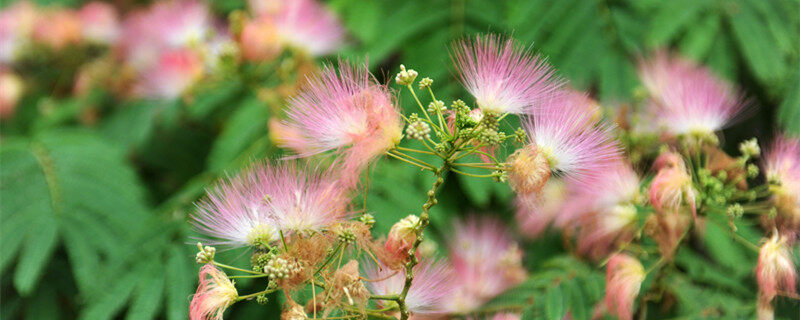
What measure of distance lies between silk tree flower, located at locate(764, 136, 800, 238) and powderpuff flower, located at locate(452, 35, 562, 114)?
753mm

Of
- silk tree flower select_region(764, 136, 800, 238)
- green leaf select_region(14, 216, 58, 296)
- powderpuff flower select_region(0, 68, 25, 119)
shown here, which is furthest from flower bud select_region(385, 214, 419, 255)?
powderpuff flower select_region(0, 68, 25, 119)

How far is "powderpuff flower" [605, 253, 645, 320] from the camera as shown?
63.7 inches

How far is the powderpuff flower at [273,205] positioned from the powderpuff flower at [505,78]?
0.35 meters

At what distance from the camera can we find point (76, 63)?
3516 millimetres

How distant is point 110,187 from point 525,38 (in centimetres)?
163

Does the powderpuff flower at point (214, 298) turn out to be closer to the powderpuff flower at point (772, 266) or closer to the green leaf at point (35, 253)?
the green leaf at point (35, 253)

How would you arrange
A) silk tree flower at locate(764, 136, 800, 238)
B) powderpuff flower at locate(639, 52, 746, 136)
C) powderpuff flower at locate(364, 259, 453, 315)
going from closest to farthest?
powderpuff flower at locate(364, 259, 453, 315) < silk tree flower at locate(764, 136, 800, 238) < powderpuff flower at locate(639, 52, 746, 136)

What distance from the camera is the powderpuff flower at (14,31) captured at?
3.39 meters

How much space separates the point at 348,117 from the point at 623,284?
0.83m

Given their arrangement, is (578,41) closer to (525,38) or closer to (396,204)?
(525,38)

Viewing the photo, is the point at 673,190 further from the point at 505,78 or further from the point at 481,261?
the point at 481,261

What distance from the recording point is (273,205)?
1332mm

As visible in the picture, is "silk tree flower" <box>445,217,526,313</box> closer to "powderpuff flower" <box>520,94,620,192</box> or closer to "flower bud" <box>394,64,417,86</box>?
"powderpuff flower" <box>520,94,620,192</box>

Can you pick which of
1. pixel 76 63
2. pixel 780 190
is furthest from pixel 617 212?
pixel 76 63
